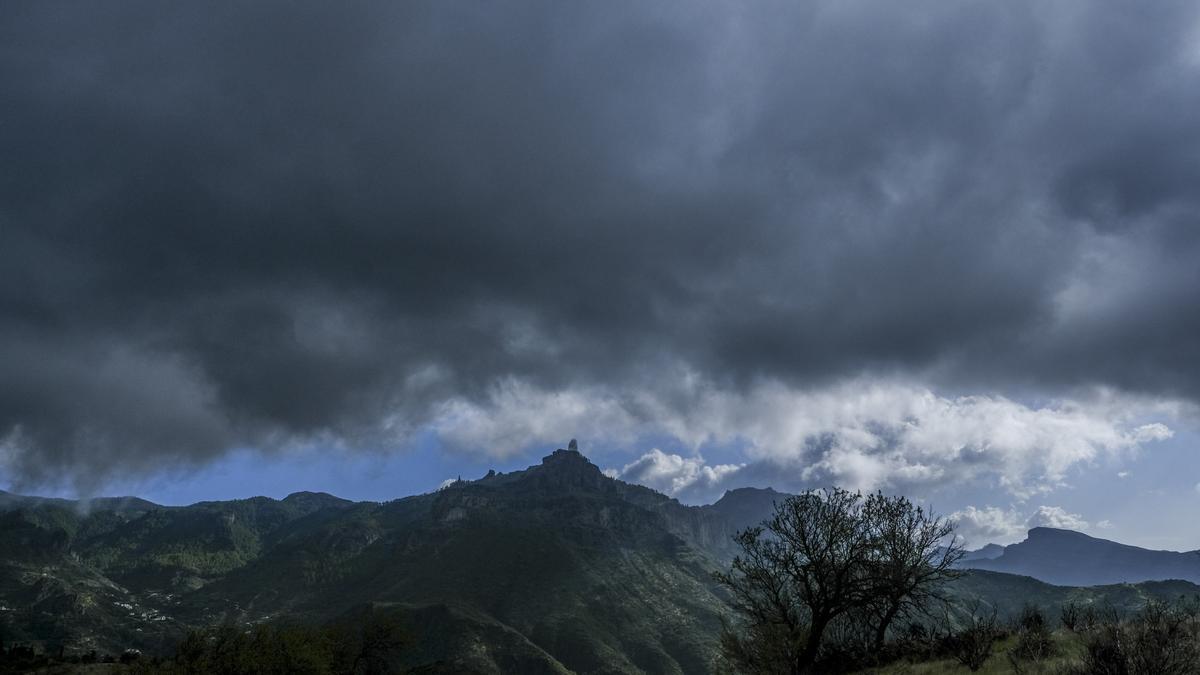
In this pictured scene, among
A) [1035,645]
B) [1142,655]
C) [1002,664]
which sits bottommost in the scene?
[1002,664]

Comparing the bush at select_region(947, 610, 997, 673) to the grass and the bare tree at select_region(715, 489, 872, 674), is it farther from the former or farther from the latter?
the bare tree at select_region(715, 489, 872, 674)

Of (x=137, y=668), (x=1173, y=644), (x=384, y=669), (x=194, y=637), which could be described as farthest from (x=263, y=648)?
(x=1173, y=644)

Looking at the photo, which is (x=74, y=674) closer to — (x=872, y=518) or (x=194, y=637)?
(x=194, y=637)

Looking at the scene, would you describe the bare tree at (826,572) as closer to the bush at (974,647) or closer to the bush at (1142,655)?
the bush at (974,647)

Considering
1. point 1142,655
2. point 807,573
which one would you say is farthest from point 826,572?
point 1142,655

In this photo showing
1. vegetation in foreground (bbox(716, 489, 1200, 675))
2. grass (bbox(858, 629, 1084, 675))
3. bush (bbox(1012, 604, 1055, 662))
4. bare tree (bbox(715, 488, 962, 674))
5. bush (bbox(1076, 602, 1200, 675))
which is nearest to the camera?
bush (bbox(1076, 602, 1200, 675))

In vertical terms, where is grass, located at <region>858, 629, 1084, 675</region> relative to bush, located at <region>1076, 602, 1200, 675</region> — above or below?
below

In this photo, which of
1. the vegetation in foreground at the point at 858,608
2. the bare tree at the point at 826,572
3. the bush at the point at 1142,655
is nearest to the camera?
the bush at the point at 1142,655

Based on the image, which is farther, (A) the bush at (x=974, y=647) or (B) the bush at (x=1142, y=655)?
(A) the bush at (x=974, y=647)

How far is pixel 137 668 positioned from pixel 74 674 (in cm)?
4855

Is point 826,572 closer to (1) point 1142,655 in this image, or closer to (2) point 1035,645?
(2) point 1035,645

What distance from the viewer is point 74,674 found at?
341 feet

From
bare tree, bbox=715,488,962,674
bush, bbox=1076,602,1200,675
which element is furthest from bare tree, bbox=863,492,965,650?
bush, bbox=1076,602,1200,675

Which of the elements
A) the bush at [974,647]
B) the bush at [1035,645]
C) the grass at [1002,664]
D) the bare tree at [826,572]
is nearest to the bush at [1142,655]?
the grass at [1002,664]
